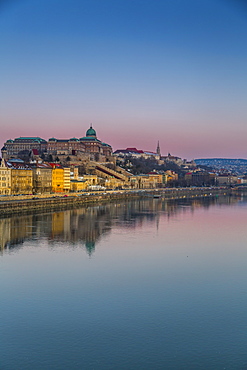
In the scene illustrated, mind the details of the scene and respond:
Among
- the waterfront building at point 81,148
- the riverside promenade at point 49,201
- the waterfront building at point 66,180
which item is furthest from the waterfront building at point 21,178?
the waterfront building at point 81,148

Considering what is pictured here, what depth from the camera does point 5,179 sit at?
2912 centimetres

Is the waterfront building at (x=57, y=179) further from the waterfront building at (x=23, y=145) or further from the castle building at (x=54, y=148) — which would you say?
the waterfront building at (x=23, y=145)

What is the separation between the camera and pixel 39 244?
1535 centimetres

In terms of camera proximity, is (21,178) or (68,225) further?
(21,178)

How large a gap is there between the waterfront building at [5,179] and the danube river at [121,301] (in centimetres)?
1132

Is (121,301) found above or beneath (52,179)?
beneath

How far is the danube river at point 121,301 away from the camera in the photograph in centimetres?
711

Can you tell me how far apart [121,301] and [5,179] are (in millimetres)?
21071

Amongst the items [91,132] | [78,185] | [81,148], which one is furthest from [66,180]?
[91,132]

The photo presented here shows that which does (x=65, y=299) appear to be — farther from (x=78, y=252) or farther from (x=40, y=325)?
(x=78, y=252)

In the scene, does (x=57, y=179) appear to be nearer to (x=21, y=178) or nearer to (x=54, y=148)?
(x=21, y=178)

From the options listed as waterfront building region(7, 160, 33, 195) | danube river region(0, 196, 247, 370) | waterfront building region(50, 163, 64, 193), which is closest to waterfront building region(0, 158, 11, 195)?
waterfront building region(7, 160, 33, 195)

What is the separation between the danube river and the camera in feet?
23.3

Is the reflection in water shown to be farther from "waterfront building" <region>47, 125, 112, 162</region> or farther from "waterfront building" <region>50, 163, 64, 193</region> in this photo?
"waterfront building" <region>47, 125, 112, 162</region>
